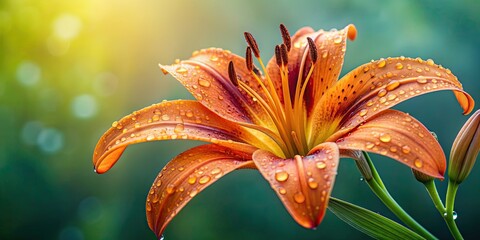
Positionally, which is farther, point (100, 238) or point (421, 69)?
point (100, 238)

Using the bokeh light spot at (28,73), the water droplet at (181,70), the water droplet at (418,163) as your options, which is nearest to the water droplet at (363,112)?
the water droplet at (418,163)

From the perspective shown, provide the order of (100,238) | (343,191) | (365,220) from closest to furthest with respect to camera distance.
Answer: (365,220) → (343,191) → (100,238)

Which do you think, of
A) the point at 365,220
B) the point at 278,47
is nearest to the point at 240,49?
the point at 278,47

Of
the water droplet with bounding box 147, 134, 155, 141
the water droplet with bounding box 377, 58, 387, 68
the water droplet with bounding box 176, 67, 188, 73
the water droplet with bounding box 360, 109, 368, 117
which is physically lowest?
the water droplet with bounding box 360, 109, 368, 117

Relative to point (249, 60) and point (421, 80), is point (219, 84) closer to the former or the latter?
point (249, 60)

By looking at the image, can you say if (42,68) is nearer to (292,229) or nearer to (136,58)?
(136,58)

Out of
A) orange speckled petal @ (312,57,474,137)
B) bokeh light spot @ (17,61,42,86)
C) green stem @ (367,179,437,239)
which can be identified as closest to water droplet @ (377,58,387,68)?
orange speckled petal @ (312,57,474,137)

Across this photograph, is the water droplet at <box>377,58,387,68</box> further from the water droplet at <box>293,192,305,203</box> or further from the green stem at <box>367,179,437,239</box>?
the water droplet at <box>293,192,305,203</box>
